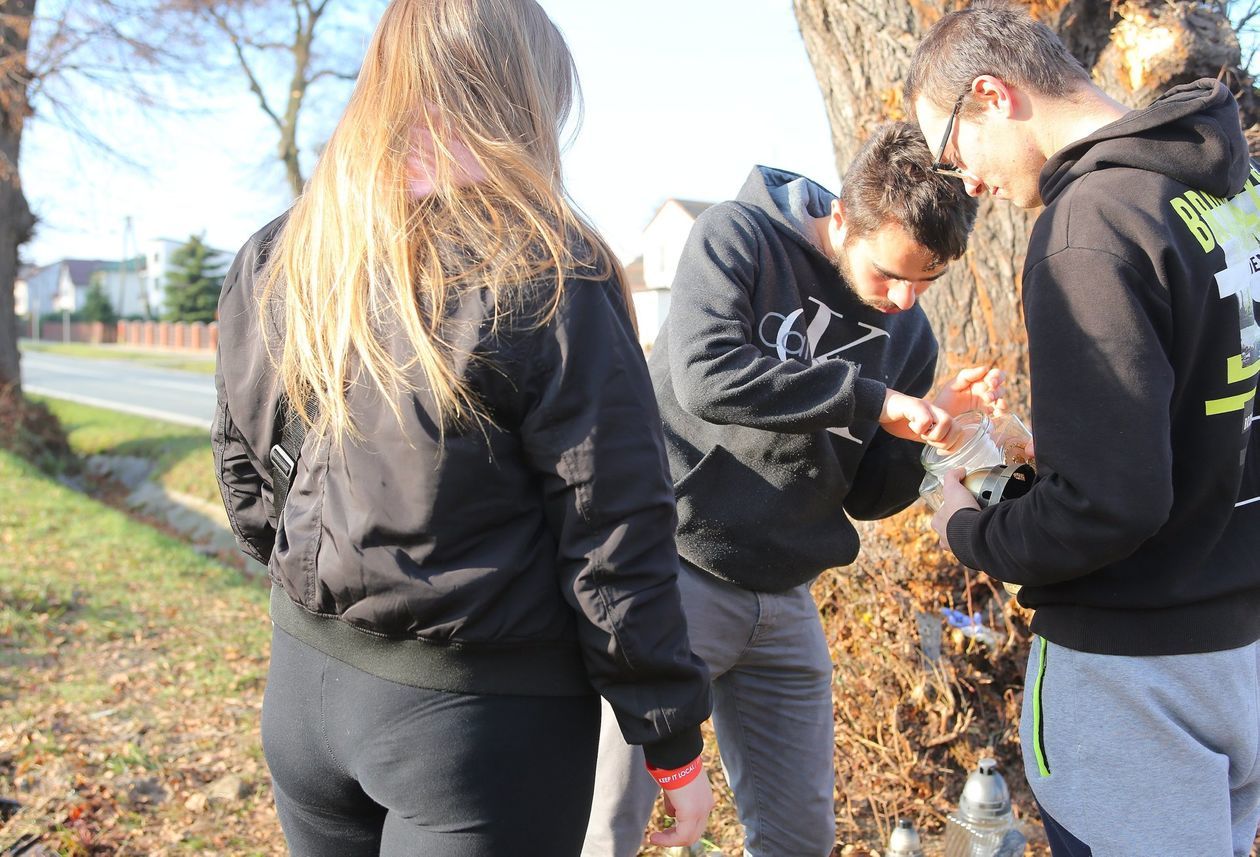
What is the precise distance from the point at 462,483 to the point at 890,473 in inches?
56.4

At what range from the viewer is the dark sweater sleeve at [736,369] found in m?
2.15

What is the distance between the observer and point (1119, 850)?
1680 millimetres

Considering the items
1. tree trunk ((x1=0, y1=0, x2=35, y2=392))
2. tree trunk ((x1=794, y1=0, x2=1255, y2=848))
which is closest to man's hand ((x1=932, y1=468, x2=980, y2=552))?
tree trunk ((x1=794, y1=0, x2=1255, y2=848))

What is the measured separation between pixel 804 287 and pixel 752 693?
1009 millimetres

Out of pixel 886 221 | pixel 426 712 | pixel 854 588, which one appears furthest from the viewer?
pixel 854 588

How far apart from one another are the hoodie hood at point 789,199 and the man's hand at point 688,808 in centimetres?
135

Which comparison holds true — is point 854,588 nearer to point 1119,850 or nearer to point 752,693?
point 752,693

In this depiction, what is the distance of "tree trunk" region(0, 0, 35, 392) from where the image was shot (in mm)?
13555

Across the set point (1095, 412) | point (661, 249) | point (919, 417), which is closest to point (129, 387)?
point (661, 249)

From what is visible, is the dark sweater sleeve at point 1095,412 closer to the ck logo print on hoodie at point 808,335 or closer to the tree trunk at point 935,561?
the ck logo print on hoodie at point 808,335

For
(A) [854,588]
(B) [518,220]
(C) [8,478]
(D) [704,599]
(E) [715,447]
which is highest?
(B) [518,220]

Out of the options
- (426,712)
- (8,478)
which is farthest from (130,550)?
(426,712)

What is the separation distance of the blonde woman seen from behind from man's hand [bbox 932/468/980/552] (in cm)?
65

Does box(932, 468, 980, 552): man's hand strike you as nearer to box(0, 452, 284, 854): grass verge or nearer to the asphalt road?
box(0, 452, 284, 854): grass verge
